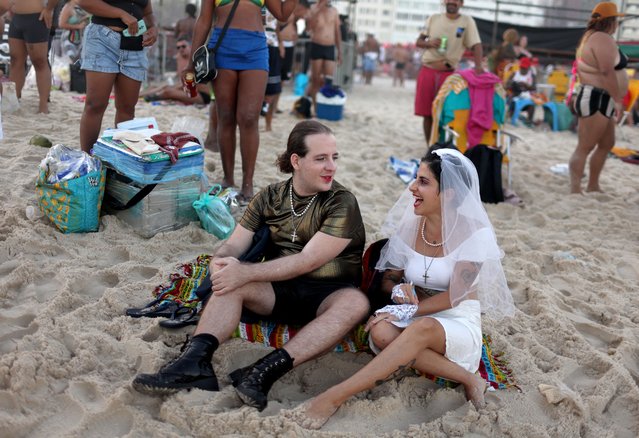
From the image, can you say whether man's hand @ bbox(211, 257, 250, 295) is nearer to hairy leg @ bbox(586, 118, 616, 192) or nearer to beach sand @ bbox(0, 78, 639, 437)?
beach sand @ bbox(0, 78, 639, 437)

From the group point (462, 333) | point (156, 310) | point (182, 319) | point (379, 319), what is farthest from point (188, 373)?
point (462, 333)

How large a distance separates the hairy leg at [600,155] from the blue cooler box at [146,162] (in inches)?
156

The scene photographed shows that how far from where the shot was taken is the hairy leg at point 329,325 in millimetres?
2578

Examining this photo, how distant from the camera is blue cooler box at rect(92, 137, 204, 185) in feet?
12.5

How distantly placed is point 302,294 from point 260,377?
0.55 meters

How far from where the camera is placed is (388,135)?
28.5 ft

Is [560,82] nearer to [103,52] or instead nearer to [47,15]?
[47,15]

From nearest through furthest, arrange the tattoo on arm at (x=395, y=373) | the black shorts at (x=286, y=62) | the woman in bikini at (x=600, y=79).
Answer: the tattoo on arm at (x=395, y=373), the woman in bikini at (x=600, y=79), the black shorts at (x=286, y=62)

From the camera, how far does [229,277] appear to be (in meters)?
2.69

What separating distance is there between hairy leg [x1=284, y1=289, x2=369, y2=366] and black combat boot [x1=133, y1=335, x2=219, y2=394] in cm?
32

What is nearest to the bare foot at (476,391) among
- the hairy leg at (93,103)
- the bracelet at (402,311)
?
the bracelet at (402,311)

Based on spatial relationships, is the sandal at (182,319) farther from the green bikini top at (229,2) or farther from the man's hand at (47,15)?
the man's hand at (47,15)

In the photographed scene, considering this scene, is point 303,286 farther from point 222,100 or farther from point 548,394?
point 222,100

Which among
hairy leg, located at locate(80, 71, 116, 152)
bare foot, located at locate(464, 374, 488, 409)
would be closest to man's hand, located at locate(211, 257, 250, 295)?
bare foot, located at locate(464, 374, 488, 409)
